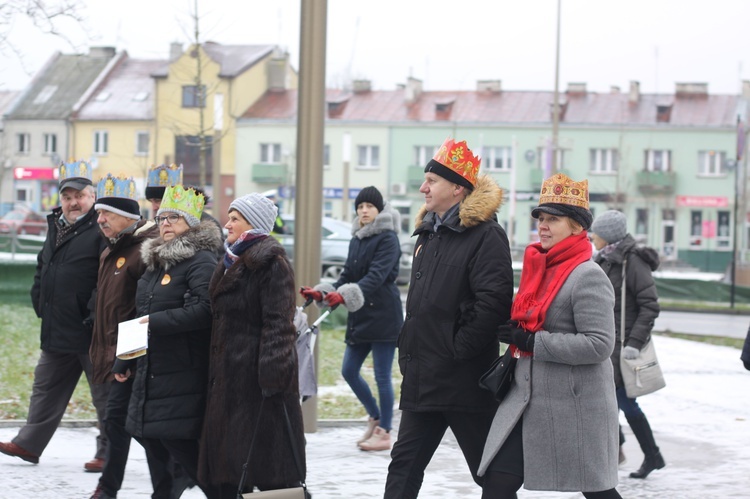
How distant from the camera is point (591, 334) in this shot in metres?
4.71

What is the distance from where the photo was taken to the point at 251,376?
5.45 meters

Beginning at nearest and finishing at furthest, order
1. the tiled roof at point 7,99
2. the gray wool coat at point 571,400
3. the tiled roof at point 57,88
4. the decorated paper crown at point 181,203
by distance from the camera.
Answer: the gray wool coat at point 571,400
the decorated paper crown at point 181,203
the tiled roof at point 57,88
the tiled roof at point 7,99

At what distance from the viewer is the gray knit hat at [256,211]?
5613 mm

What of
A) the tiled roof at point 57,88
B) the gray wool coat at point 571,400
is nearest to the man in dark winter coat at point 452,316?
the gray wool coat at point 571,400

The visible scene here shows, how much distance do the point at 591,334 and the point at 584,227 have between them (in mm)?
521

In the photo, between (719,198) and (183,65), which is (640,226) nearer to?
(719,198)

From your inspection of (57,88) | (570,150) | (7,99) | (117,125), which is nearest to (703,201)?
(570,150)

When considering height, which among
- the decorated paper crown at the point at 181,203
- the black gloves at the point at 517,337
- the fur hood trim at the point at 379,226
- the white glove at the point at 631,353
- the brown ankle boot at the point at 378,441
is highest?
the decorated paper crown at the point at 181,203

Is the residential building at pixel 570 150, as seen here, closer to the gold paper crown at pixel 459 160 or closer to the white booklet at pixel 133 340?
the white booklet at pixel 133 340

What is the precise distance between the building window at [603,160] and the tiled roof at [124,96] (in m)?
Result: 24.2

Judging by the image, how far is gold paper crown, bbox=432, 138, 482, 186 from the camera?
538 centimetres

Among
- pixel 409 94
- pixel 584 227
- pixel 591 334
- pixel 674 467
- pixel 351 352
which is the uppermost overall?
pixel 409 94

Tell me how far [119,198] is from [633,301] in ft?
11.4

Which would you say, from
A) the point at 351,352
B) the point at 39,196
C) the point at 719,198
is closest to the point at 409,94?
the point at 719,198
